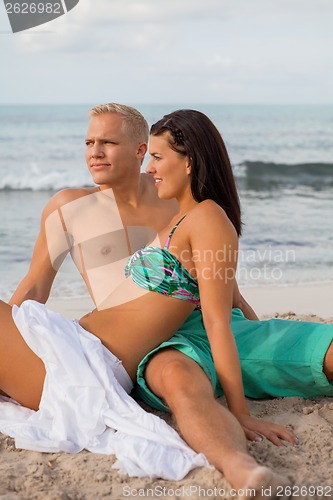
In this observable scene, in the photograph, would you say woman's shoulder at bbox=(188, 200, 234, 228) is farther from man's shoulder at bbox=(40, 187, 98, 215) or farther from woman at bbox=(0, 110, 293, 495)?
man's shoulder at bbox=(40, 187, 98, 215)

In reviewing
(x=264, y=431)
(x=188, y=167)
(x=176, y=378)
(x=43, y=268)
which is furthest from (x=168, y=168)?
(x=264, y=431)

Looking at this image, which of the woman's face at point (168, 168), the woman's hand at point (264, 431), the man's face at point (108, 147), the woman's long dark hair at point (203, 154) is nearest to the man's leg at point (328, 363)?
the woman's hand at point (264, 431)

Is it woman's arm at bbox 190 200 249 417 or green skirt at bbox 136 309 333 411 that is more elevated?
woman's arm at bbox 190 200 249 417

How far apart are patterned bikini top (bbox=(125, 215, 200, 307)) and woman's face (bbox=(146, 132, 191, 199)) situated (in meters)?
0.25

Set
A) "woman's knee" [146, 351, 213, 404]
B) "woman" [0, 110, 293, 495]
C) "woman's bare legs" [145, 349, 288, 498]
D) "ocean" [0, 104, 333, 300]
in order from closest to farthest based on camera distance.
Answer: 1. "woman's bare legs" [145, 349, 288, 498]
2. "woman's knee" [146, 351, 213, 404]
3. "woman" [0, 110, 293, 495]
4. "ocean" [0, 104, 333, 300]

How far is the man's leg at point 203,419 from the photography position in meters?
2.33

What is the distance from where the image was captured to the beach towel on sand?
2754mm

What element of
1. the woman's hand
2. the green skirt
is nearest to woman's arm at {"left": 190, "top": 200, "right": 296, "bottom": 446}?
the woman's hand

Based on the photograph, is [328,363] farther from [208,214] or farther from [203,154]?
[203,154]

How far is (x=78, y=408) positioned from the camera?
2.87m

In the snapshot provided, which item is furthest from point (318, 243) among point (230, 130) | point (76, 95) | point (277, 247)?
point (76, 95)

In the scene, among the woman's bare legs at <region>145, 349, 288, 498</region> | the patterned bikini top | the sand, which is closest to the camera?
the woman's bare legs at <region>145, 349, 288, 498</region>

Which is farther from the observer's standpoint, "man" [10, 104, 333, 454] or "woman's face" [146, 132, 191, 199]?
"man" [10, 104, 333, 454]

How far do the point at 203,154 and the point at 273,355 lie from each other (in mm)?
929
